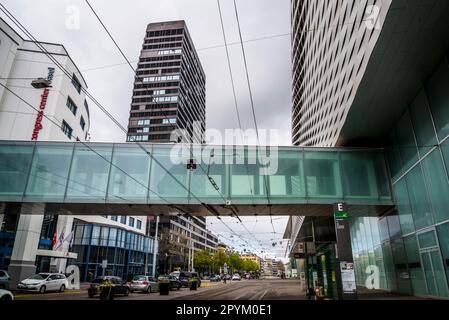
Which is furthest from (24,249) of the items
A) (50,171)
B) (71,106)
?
(71,106)

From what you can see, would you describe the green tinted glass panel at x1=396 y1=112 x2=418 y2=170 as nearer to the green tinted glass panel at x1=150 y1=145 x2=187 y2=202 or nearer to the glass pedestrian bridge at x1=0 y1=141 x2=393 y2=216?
the glass pedestrian bridge at x1=0 y1=141 x2=393 y2=216

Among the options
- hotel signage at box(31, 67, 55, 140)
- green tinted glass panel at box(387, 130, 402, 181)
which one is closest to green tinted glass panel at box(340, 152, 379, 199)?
green tinted glass panel at box(387, 130, 402, 181)

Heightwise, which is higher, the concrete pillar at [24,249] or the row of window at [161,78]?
the row of window at [161,78]

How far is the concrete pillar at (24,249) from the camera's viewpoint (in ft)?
94.7

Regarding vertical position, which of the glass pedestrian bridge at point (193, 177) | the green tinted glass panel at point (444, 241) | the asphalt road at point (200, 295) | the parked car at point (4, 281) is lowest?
the asphalt road at point (200, 295)

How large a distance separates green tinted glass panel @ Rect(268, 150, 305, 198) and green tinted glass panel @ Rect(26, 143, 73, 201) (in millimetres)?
14059

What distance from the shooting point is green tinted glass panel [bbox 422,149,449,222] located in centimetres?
1372

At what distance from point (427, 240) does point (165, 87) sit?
108 m

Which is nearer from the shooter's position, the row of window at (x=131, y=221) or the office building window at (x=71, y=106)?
the office building window at (x=71, y=106)

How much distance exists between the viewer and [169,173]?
69.4 feet

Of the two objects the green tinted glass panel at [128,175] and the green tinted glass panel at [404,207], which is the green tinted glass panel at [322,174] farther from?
the green tinted glass panel at [128,175]

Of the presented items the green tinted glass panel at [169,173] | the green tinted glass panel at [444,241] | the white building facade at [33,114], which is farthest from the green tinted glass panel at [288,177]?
the white building facade at [33,114]

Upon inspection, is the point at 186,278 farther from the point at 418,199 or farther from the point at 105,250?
the point at 418,199

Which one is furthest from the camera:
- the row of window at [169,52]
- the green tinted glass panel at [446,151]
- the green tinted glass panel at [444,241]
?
the row of window at [169,52]
